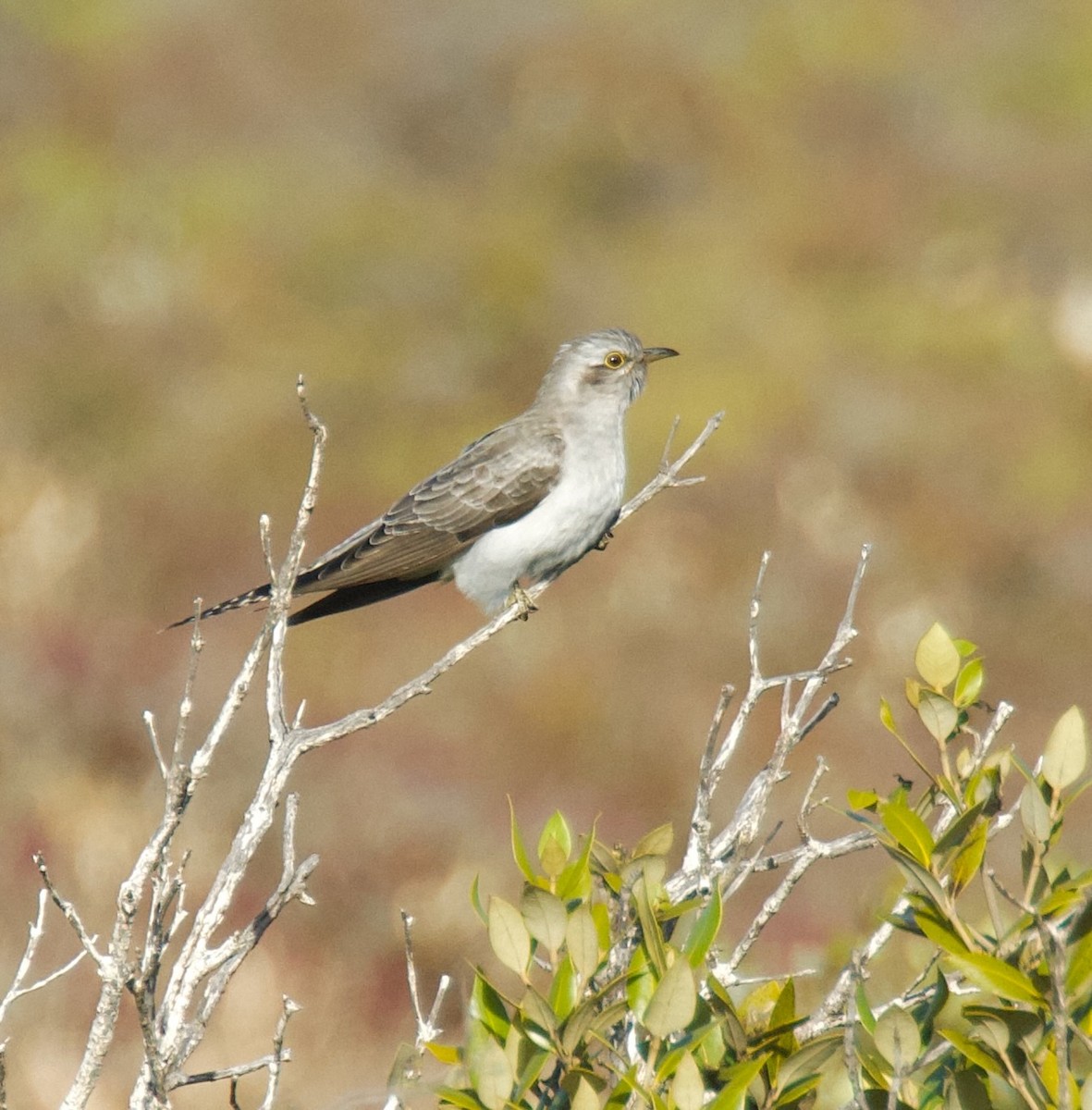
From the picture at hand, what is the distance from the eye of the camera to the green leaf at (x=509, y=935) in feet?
8.24

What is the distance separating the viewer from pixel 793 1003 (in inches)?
103

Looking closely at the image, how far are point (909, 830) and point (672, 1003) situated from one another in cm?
47

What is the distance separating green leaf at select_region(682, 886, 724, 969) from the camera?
254 centimetres

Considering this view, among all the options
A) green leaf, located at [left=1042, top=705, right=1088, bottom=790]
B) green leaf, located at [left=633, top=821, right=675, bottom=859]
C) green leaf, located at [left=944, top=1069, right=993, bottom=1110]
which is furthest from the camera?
green leaf, located at [left=633, top=821, right=675, bottom=859]

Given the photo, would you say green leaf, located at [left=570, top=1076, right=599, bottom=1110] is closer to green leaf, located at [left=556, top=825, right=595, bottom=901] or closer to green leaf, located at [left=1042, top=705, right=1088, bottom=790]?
green leaf, located at [left=556, top=825, right=595, bottom=901]

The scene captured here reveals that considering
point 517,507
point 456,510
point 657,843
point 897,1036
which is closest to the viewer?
point 897,1036

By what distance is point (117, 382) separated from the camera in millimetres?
20344

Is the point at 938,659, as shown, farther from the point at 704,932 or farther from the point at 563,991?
the point at 563,991

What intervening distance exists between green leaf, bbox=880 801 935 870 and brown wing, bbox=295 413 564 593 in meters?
4.55

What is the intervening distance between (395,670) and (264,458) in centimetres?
496

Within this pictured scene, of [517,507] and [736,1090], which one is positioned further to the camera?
[517,507]

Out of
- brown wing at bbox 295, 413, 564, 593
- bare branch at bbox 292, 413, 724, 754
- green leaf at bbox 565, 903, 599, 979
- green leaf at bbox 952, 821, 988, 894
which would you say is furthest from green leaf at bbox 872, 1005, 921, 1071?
brown wing at bbox 295, 413, 564, 593

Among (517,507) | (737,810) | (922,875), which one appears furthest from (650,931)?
(517,507)

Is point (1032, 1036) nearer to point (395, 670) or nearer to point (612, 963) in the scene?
point (612, 963)
